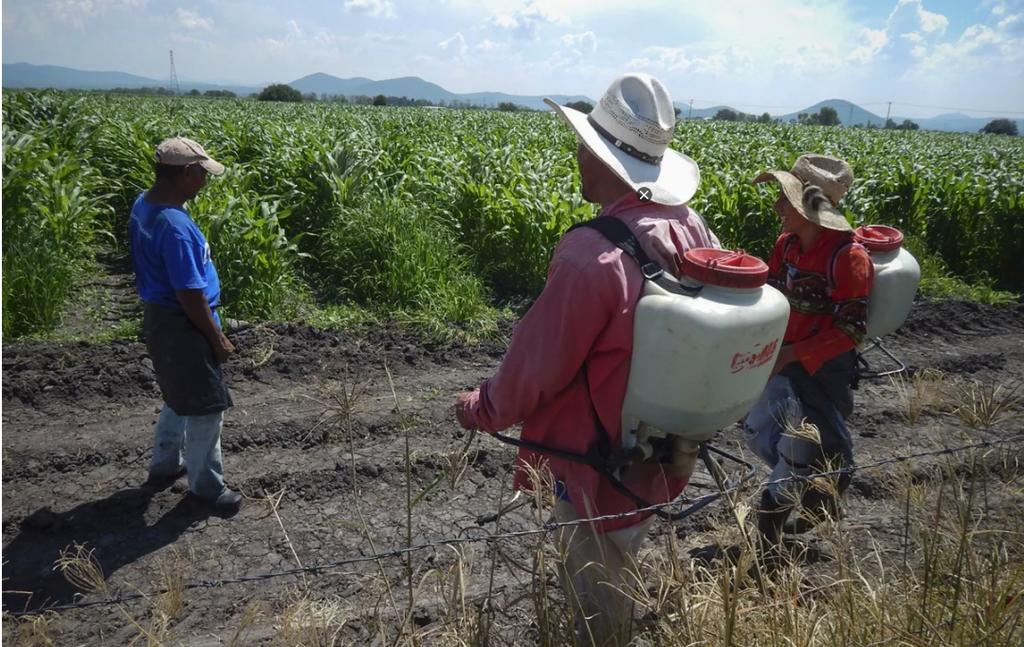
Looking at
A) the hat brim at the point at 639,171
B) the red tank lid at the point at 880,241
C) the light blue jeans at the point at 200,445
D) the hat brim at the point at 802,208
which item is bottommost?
the light blue jeans at the point at 200,445

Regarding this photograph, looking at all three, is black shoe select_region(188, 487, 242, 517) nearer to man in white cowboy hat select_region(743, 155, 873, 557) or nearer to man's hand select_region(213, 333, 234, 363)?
man's hand select_region(213, 333, 234, 363)

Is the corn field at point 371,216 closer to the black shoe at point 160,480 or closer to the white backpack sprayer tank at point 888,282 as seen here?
the black shoe at point 160,480

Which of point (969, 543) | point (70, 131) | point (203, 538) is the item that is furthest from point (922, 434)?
point (70, 131)

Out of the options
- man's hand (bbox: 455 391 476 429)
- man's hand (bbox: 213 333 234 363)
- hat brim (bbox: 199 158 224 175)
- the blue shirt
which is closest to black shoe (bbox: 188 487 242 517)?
man's hand (bbox: 213 333 234 363)

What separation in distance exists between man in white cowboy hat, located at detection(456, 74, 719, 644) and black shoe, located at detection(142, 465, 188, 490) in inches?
101

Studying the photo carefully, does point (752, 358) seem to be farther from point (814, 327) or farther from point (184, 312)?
point (184, 312)

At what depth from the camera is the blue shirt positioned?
3.37 meters

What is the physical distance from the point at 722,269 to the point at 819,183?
5.50ft

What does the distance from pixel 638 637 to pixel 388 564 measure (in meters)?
1.70

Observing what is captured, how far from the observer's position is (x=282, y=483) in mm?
4168

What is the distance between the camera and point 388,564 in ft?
11.3

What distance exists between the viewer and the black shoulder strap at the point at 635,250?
1946 millimetres

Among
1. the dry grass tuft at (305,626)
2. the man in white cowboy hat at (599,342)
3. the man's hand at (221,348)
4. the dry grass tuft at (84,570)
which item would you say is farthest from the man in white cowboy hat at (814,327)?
the man's hand at (221,348)

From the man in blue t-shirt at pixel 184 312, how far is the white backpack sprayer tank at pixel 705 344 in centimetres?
242
